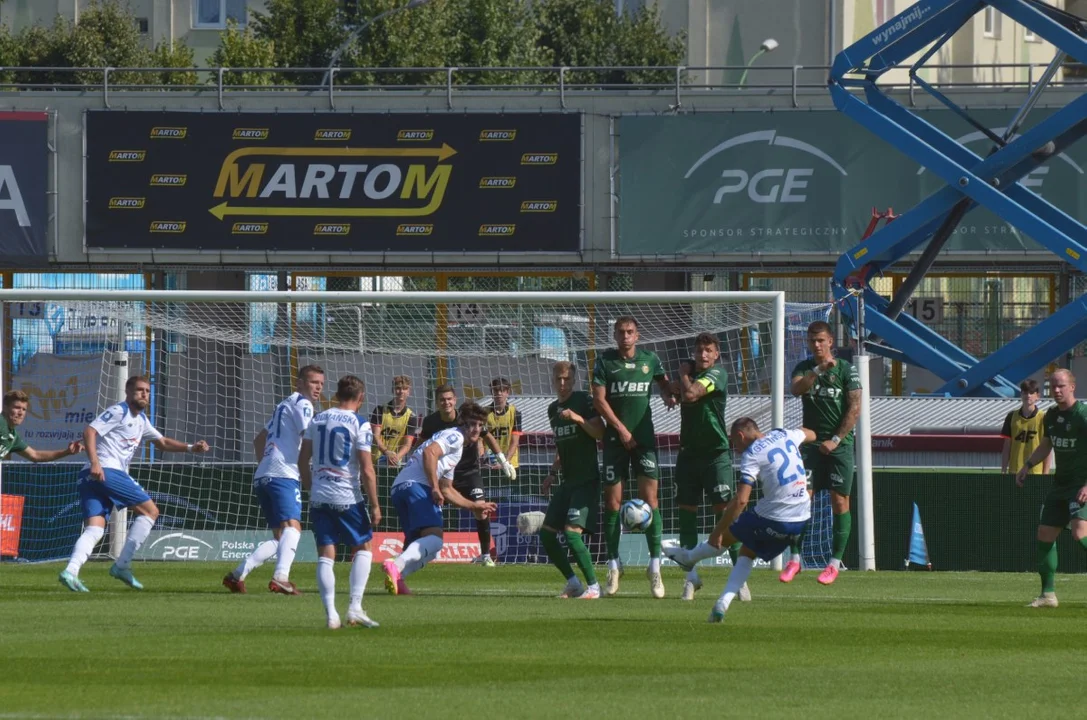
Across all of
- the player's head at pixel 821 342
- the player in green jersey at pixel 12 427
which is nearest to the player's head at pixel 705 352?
the player's head at pixel 821 342

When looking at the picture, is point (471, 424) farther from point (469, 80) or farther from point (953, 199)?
point (469, 80)

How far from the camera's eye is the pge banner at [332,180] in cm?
2984

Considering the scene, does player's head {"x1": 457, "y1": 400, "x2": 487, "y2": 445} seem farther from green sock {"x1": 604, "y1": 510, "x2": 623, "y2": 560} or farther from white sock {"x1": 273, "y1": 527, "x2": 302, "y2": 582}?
white sock {"x1": 273, "y1": 527, "x2": 302, "y2": 582}

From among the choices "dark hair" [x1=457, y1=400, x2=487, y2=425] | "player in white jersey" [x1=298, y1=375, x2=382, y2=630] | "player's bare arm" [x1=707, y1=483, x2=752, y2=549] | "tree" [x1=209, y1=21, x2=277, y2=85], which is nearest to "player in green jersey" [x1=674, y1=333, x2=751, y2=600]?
"player's bare arm" [x1=707, y1=483, x2=752, y2=549]

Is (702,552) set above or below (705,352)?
below

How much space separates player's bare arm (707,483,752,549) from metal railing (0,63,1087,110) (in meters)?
14.1

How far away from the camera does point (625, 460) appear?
1544cm

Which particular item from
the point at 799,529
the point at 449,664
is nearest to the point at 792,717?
the point at 449,664

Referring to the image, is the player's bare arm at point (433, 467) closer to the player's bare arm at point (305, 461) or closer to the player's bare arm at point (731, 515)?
the player's bare arm at point (305, 461)

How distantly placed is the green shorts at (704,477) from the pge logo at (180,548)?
7.38m

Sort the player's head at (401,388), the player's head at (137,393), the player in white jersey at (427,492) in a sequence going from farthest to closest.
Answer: the player's head at (401,388) < the player's head at (137,393) < the player in white jersey at (427,492)

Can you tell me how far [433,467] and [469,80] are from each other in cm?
3367

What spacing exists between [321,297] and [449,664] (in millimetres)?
8949

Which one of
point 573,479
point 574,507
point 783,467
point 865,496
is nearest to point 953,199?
point 865,496
